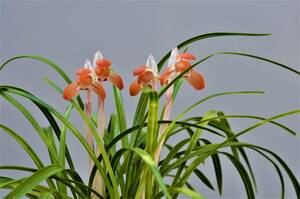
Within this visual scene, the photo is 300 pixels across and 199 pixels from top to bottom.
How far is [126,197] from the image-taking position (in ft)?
4.67

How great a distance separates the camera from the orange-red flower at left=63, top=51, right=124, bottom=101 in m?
1.42

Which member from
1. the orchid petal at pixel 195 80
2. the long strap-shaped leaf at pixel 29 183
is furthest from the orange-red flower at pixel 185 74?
the long strap-shaped leaf at pixel 29 183

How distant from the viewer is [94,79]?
1.45 m

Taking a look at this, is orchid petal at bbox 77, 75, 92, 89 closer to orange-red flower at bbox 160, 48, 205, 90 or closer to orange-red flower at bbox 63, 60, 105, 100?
orange-red flower at bbox 63, 60, 105, 100

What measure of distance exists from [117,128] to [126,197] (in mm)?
348

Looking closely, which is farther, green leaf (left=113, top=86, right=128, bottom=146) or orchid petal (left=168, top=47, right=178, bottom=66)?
green leaf (left=113, top=86, right=128, bottom=146)

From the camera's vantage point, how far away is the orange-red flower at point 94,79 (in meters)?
1.42

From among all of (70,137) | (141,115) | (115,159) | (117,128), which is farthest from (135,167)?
(70,137)

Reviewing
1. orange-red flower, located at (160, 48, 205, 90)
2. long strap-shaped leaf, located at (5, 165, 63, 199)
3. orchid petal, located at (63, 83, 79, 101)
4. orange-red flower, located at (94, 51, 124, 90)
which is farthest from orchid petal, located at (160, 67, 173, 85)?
long strap-shaped leaf, located at (5, 165, 63, 199)

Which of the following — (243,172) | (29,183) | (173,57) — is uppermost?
(173,57)

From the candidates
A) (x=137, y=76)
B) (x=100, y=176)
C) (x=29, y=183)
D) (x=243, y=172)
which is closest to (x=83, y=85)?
(x=137, y=76)

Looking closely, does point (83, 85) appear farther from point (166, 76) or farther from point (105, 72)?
point (166, 76)

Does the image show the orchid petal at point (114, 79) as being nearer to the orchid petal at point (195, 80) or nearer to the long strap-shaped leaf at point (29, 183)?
the orchid petal at point (195, 80)

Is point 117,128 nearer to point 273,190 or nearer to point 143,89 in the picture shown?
point 143,89
